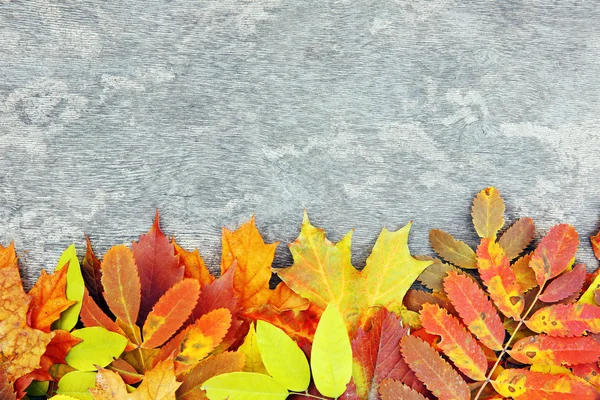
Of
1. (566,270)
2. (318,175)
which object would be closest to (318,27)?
(318,175)

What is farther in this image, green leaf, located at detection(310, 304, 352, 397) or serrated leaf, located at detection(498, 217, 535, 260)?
serrated leaf, located at detection(498, 217, 535, 260)

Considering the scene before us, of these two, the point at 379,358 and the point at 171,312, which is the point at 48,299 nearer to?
the point at 171,312

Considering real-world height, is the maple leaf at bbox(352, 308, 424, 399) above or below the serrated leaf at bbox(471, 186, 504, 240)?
below

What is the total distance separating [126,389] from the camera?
699 millimetres

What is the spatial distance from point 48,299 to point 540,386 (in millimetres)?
796

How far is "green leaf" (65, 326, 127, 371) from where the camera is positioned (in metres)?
0.72

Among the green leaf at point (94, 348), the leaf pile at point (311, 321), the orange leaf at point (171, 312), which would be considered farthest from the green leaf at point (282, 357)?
the green leaf at point (94, 348)

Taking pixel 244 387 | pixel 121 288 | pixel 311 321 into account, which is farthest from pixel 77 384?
pixel 311 321

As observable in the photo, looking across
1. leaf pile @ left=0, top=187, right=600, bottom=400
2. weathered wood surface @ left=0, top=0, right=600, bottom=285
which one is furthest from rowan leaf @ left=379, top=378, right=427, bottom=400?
weathered wood surface @ left=0, top=0, right=600, bottom=285

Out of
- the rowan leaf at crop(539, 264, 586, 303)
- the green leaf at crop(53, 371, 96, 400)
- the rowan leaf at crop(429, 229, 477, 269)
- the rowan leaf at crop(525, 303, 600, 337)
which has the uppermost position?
the rowan leaf at crop(429, 229, 477, 269)

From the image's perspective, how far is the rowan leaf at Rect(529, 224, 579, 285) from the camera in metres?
0.76

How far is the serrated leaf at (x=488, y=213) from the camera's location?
79 cm

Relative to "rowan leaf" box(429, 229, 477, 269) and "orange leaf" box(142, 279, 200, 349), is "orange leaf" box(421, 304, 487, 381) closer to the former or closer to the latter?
"rowan leaf" box(429, 229, 477, 269)

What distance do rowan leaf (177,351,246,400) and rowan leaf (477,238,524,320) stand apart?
16.6 inches
